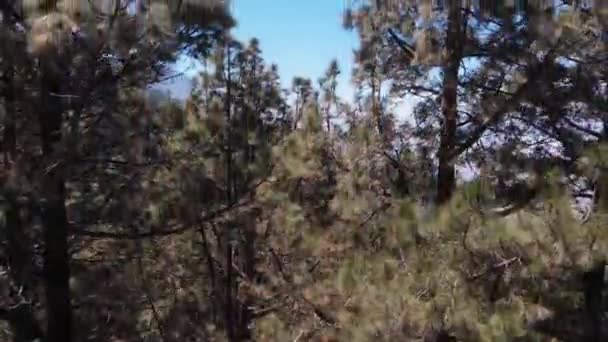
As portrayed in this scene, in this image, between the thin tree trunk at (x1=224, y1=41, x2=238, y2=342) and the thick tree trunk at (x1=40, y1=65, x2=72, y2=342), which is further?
the thin tree trunk at (x1=224, y1=41, x2=238, y2=342)

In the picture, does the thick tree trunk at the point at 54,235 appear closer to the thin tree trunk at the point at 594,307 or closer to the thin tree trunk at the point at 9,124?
the thin tree trunk at the point at 9,124

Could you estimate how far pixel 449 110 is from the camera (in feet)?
18.1

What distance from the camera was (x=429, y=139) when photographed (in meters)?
5.64

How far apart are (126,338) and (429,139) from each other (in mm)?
3733

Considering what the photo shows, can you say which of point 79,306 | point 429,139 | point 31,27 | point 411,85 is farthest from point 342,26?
point 79,306

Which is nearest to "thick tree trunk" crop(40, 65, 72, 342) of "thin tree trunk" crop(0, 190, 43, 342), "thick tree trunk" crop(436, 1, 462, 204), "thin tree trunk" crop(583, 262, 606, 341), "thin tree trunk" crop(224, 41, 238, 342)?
"thin tree trunk" crop(0, 190, 43, 342)

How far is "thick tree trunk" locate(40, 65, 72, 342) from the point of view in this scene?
527 centimetres

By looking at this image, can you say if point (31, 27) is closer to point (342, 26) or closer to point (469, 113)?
point (342, 26)

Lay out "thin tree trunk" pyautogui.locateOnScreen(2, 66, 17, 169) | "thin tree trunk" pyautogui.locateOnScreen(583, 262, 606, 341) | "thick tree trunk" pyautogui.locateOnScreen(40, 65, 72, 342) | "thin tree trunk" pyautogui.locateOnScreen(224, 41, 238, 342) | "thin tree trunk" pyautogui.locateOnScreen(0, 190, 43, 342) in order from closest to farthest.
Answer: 1. "thin tree trunk" pyautogui.locateOnScreen(583, 262, 606, 341)
2. "thin tree trunk" pyautogui.locateOnScreen(2, 66, 17, 169)
3. "thick tree trunk" pyautogui.locateOnScreen(40, 65, 72, 342)
4. "thin tree trunk" pyautogui.locateOnScreen(0, 190, 43, 342)
5. "thin tree trunk" pyautogui.locateOnScreen(224, 41, 238, 342)

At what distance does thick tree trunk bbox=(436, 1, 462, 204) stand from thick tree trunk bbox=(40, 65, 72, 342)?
2.97 meters

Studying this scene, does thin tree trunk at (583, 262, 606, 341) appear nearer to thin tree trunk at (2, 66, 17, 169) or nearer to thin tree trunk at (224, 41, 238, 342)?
thin tree trunk at (224, 41, 238, 342)

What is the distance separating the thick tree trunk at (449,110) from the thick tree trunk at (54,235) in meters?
2.97

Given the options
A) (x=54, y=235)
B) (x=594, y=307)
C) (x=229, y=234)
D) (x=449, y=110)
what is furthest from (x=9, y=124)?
(x=594, y=307)

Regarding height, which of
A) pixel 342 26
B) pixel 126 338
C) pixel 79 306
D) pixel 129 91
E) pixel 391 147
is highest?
pixel 342 26
